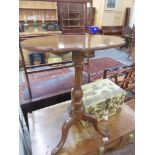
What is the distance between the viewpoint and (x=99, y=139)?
107 cm

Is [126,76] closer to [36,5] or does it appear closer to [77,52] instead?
[77,52]

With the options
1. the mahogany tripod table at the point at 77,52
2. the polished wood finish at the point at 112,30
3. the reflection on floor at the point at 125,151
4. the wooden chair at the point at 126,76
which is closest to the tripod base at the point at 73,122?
the mahogany tripod table at the point at 77,52

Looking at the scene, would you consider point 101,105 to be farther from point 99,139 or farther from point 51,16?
point 51,16

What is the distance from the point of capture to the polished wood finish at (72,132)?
39.4 inches

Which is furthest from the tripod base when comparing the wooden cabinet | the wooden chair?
the wooden cabinet

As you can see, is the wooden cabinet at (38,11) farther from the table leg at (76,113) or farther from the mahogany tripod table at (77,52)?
the table leg at (76,113)

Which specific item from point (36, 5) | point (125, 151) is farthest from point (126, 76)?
point (36, 5)

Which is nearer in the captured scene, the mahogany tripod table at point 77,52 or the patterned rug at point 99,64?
the mahogany tripod table at point 77,52

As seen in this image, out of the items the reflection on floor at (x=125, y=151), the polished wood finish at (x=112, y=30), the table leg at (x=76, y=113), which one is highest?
the polished wood finish at (x=112, y=30)

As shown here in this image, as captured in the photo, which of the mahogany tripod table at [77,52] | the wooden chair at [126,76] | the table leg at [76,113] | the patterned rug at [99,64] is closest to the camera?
the mahogany tripod table at [77,52]

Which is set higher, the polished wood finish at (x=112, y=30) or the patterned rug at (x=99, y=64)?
the polished wood finish at (x=112, y=30)

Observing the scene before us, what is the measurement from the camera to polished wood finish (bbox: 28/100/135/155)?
1.00 metres
